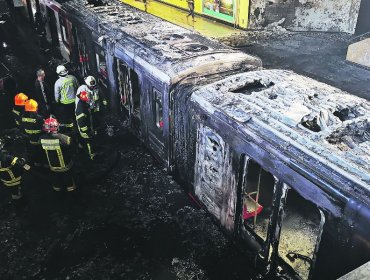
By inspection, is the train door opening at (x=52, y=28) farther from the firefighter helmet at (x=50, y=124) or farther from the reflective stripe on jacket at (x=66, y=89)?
the firefighter helmet at (x=50, y=124)

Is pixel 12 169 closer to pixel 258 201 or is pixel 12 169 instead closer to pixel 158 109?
pixel 158 109

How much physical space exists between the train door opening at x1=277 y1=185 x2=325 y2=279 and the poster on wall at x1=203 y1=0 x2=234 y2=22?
41.4ft

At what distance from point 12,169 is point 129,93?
117 inches

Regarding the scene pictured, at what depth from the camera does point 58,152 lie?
629 centimetres

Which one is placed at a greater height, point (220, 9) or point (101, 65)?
point (101, 65)

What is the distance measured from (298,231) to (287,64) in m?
9.11

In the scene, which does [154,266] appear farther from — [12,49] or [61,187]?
[12,49]

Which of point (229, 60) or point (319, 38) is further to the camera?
point (319, 38)

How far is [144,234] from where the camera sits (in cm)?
612

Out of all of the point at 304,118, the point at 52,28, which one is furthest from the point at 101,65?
the point at 304,118

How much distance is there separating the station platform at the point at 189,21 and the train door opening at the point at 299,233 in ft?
37.4

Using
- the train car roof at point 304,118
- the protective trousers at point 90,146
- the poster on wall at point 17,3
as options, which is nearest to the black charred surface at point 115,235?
the protective trousers at point 90,146

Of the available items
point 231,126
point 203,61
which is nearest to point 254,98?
point 231,126

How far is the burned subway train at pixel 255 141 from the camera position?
146 inches
